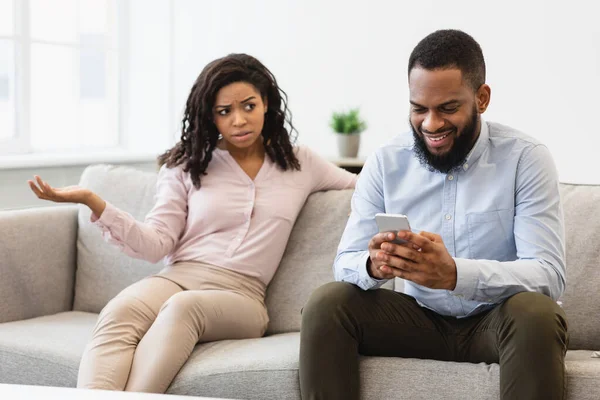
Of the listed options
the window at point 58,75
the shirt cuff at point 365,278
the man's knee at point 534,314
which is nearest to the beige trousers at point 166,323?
the shirt cuff at point 365,278

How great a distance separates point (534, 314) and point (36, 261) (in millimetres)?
1575

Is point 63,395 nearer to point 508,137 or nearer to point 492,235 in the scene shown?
point 492,235

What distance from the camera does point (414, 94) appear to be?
198 cm

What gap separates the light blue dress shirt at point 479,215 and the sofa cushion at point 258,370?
0.18 metres

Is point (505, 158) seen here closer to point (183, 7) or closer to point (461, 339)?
point (461, 339)

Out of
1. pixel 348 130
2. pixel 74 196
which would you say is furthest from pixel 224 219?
pixel 348 130

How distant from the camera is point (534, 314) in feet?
5.71

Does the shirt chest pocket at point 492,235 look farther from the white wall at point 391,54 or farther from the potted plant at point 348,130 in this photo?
the potted plant at point 348,130

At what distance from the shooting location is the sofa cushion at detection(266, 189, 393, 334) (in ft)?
8.14

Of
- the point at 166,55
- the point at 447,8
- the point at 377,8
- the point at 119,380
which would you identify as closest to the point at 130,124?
the point at 166,55

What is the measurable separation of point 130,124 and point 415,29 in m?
1.64

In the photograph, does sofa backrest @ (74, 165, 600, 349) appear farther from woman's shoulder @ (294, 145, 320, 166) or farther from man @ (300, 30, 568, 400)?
man @ (300, 30, 568, 400)

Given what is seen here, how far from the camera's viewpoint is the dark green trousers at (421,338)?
1.71 m

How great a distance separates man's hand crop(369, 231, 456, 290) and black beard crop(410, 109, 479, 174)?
0.27 meters
